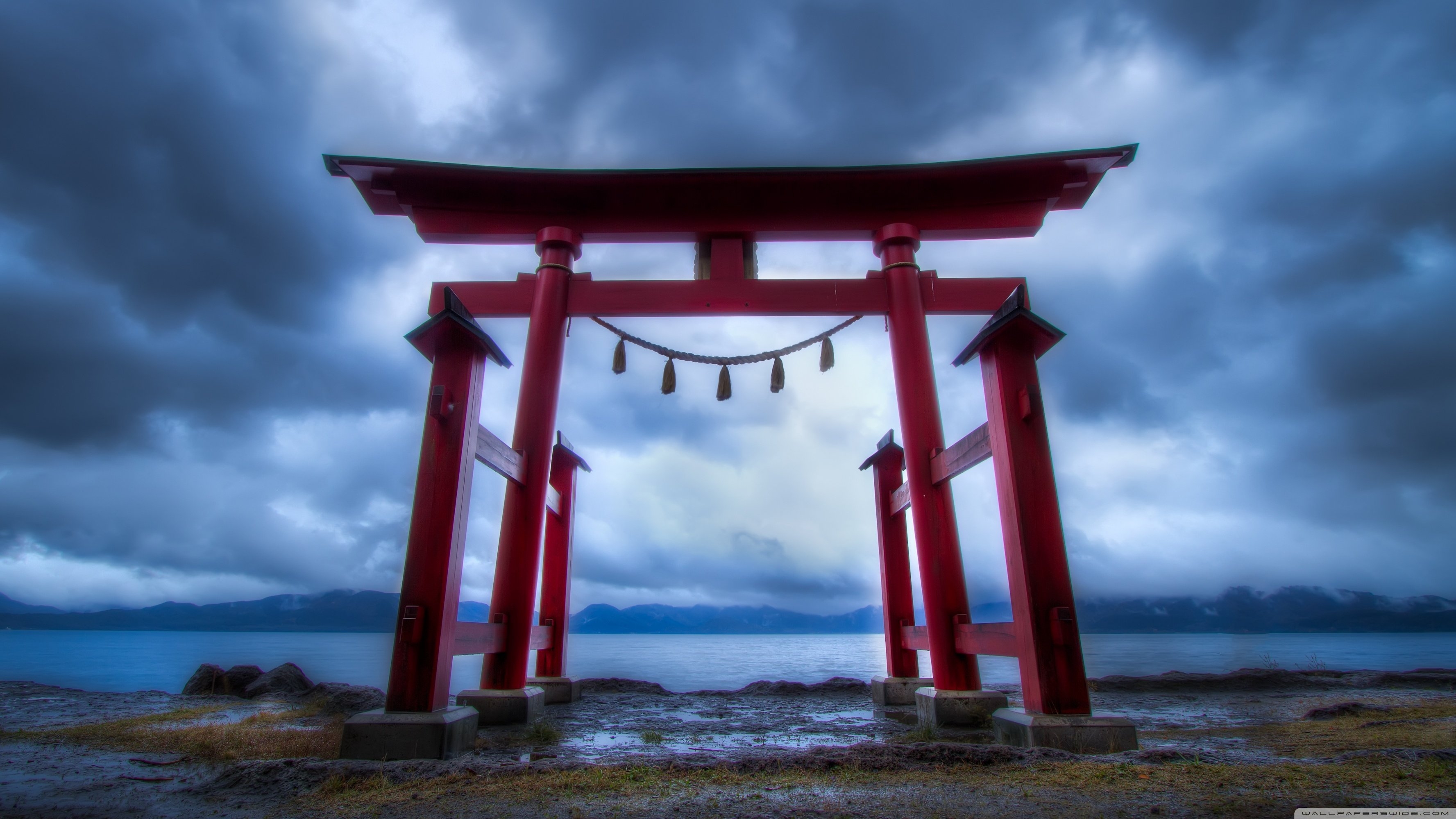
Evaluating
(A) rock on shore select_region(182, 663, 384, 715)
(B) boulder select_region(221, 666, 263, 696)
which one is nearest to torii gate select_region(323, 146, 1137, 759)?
(A) rock on shore select_region(182, 663, 384, 715)

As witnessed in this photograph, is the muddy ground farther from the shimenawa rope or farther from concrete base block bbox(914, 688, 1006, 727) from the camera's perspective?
the shimenawa rope

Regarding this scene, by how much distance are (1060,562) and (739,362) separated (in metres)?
3.66

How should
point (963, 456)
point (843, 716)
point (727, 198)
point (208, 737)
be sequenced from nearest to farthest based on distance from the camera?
point (208, 737) < point (963, 456) < point (843, 716) < point (727, 198)

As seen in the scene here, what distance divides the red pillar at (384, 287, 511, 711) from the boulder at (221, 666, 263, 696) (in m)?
4.90

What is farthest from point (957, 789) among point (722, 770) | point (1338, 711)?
point (1338, 711)

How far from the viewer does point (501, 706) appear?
4.69m

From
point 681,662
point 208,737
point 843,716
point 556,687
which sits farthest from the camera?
point 681,662

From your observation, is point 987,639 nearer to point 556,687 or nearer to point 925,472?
point 925,472

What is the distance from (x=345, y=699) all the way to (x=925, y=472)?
19.0 feet

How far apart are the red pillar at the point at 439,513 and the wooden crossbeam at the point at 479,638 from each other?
0.22 m

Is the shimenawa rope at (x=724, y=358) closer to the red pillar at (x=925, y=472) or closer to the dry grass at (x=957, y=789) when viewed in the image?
the red pillar at (x=925, y=472)

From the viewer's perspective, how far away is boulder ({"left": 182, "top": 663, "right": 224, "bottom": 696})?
6883 mm

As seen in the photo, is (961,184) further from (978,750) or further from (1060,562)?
(978,750)

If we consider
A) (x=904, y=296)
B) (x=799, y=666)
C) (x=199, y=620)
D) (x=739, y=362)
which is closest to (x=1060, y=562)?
(x=904, y=296)
